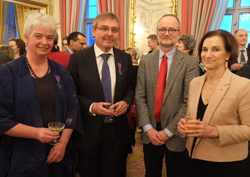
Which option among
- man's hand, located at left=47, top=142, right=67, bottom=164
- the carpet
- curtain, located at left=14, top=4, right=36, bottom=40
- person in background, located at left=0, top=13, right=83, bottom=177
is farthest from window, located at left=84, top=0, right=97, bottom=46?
man's hand, located at left=47, top=142, right=67, bottom=164

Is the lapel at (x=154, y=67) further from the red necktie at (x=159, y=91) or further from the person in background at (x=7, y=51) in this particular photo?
the person in background at (x=7, y=51)

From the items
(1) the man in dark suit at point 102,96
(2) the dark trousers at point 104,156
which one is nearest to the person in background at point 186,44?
(1) the man in dark suit at point 102,96

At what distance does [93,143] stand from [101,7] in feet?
16.2

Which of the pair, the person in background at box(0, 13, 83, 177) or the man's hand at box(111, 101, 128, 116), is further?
the man's hand at box(111, 101, 128, 116)

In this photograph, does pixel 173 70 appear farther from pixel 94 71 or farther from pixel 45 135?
pixel 45 135

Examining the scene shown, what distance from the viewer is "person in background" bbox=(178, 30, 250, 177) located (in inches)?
56.7

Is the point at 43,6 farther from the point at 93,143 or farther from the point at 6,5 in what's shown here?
the point at 93,143

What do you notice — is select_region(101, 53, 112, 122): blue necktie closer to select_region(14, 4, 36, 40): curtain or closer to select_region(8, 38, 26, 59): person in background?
select_region(8, 38, 26, 59): person in background

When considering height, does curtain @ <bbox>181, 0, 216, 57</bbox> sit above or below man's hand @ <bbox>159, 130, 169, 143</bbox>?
above

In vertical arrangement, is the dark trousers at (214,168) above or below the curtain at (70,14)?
below

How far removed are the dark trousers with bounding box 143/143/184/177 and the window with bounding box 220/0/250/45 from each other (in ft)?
13.9

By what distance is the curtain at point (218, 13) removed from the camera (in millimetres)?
4966

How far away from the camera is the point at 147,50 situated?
5.57m

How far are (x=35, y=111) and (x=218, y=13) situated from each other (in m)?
4.78
